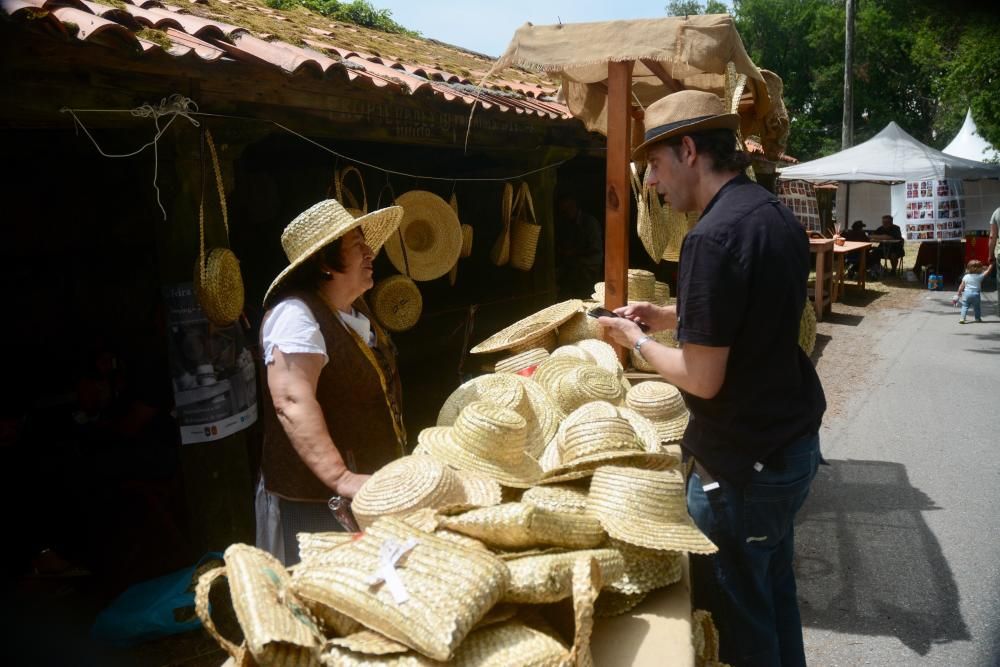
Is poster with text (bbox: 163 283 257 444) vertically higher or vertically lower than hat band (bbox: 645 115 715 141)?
lower

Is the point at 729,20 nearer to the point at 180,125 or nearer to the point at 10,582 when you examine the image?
the point at 180,125

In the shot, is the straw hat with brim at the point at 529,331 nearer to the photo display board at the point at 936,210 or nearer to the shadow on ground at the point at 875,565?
the shadow on ground at the point at 875,565

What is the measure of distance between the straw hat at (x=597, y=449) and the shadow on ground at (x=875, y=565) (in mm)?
1815

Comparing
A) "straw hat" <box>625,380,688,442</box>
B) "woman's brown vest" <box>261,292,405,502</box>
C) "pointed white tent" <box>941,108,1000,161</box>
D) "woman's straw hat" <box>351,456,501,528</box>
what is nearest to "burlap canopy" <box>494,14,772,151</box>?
"straw hat" <box>625,380,688,442</box>

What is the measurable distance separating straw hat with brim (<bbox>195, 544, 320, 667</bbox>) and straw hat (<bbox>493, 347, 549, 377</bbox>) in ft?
7.84

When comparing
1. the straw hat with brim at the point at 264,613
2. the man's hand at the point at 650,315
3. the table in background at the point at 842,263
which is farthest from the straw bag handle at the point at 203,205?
the table in background at the point at 842,263

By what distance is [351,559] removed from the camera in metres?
1.59

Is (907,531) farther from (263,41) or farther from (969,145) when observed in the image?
(969,145)

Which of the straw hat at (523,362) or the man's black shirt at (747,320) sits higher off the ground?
the man's black shirt at (747,320)

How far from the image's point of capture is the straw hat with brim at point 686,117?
218 cm

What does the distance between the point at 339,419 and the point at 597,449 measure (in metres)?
0.85

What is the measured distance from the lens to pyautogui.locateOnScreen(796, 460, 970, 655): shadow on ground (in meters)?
3.46

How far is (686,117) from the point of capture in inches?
86.8

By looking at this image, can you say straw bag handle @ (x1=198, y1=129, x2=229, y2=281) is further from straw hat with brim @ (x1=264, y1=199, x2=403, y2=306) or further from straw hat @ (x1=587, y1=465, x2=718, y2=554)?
straw hat @ (x1=587, y1=465, x2=718, y2=554)
